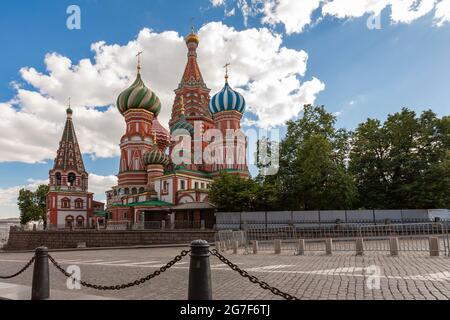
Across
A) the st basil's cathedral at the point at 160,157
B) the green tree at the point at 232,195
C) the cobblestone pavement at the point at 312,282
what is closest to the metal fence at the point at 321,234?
the green tree at the point at 232,195

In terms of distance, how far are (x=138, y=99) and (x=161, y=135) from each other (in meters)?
6.46

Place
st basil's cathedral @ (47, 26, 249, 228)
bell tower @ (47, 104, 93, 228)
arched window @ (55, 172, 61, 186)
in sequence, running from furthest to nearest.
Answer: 1. arched window @ (55, 172, 61, 186)
2. bell tower @ (47, 104, 93, 228)
3. st basil's cathedral @ (47, 26, 249, 228)

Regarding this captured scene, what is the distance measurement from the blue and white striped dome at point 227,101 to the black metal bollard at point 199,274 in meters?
45.2

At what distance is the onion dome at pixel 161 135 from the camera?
5274cm

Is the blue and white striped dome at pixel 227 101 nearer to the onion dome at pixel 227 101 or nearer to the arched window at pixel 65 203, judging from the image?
the onion dome at pixel 227 101

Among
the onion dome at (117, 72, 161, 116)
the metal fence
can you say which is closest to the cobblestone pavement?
the metal fence

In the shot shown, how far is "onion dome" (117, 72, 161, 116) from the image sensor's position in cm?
5000

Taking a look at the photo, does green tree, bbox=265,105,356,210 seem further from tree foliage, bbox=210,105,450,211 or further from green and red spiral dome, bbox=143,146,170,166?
green and red spiral dome, bbox=143,146,170,166

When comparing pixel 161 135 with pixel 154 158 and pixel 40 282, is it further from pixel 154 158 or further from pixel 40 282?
pixel 40 282

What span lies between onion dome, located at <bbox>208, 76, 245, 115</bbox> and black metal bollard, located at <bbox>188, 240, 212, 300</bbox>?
45.2 m
